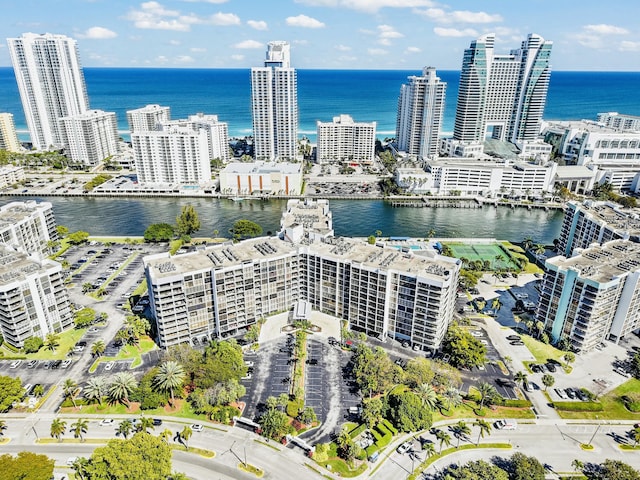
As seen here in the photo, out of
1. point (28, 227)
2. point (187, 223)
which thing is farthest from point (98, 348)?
point (187, 223)

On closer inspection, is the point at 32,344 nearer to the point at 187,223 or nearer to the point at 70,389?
the point at 70,389

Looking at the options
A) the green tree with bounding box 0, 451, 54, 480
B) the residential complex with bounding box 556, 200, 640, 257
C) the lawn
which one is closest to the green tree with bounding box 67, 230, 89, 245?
the green tree with bounding box 0, 451, 54, 480

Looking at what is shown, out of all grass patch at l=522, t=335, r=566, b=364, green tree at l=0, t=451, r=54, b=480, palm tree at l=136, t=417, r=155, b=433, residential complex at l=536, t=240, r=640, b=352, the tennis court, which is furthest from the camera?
the tennis court

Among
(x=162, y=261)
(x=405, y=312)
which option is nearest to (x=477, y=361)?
(x=405, y=312)

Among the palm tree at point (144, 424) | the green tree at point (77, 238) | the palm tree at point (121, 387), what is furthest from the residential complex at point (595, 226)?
the green tree at point (77, 238)

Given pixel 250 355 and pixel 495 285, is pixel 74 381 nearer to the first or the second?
pixel 250 355

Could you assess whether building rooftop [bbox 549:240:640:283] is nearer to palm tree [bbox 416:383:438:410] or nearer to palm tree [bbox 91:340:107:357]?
palm tree [bbox 416:383:438:410]
